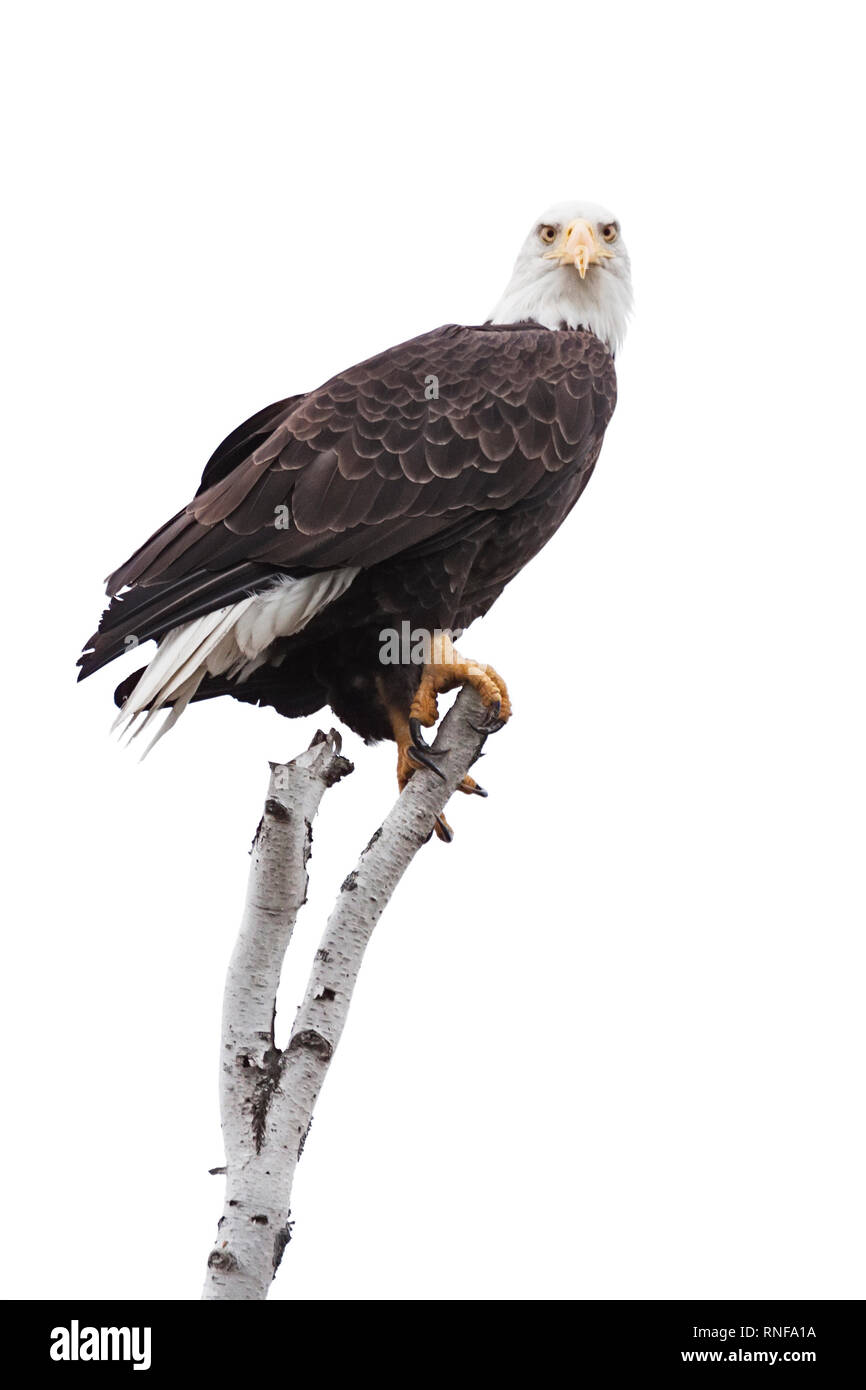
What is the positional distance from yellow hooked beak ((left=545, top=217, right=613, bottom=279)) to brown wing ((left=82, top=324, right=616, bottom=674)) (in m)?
0.37

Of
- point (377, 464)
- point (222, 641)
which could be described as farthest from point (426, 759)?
point (377, 464)

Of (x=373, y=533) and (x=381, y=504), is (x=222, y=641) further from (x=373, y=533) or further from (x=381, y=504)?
(x=381, y=504)

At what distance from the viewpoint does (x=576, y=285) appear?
773cm

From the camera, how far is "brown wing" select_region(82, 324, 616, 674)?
6473 mm

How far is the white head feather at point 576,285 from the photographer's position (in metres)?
7.72

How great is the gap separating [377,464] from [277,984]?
2150mm

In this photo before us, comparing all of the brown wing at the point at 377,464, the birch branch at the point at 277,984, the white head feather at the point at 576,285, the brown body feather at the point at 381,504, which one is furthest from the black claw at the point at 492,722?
the white head feather at the point at 576,285

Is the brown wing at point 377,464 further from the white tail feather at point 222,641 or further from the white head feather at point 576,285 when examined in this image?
the white head feather at point 576,285

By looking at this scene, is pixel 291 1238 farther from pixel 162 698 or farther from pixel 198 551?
pixel 198 551

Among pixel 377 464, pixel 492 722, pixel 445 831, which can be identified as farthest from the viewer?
pixel 445 831
